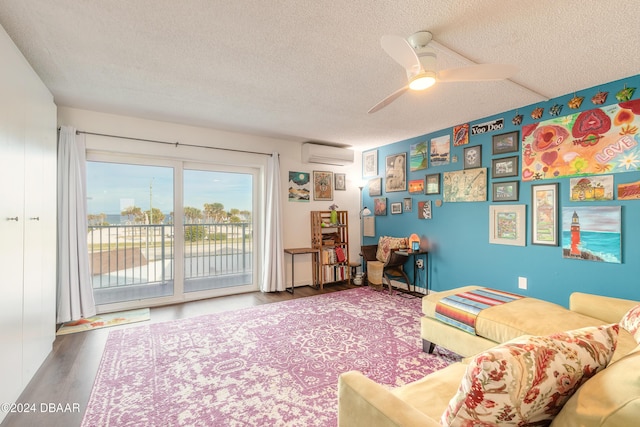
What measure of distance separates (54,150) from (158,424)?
2.64m

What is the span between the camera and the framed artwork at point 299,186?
482 centimetres

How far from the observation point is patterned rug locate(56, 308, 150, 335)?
3053 mm

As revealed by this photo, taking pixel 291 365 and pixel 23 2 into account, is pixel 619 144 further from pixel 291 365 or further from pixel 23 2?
pixel 23 2

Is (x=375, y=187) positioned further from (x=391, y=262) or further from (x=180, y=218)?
(x=180, y=218)

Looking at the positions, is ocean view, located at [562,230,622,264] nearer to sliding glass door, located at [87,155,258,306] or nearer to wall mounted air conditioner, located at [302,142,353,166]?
wall mounted air conditioner, located at [302,142,353,166]

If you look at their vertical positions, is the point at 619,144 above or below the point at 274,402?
above

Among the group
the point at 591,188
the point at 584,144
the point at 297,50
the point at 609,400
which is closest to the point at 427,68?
the point at 297,50

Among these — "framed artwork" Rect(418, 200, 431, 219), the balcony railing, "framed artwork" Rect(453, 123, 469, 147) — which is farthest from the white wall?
"framed artwork" Rect(453, 123, 469, 147)

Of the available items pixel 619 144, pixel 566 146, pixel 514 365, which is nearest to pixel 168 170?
pixel 514 365

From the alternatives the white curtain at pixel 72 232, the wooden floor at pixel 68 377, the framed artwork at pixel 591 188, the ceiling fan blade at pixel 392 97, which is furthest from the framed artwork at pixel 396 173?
the white curtain at pixel 72 232

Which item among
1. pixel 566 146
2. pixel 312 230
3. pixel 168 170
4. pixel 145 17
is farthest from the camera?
pixel 312 230

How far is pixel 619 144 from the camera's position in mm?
2598

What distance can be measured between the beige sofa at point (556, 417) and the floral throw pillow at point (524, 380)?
0.13ft

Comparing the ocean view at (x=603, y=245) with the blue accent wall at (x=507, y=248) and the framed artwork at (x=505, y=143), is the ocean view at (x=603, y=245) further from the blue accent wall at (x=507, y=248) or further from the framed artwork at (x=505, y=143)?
the framed artwork at (x=505, y=143)
